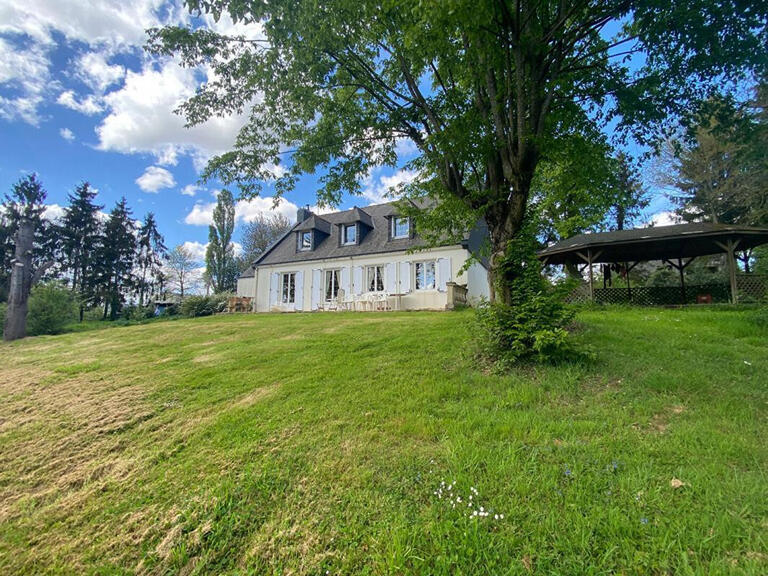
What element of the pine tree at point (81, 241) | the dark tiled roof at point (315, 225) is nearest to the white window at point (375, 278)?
the dark tiled roof at point (315, 225)

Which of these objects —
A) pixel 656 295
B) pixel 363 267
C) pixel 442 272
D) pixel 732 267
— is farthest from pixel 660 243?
pixel 363 267

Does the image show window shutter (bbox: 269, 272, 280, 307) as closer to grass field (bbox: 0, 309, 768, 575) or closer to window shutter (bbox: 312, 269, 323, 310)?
window shutter (bbox: 312, 269, 323, 310)

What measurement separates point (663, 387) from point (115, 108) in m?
13.5

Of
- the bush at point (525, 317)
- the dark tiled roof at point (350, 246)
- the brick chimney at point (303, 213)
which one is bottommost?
the bush at point (525, 317)

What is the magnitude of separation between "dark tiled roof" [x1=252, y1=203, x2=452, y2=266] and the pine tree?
20.6 meters

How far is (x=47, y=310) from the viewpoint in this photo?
48.1 ft

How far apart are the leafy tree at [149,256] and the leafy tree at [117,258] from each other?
1073mm

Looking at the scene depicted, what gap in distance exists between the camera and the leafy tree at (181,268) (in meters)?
→ 34.2

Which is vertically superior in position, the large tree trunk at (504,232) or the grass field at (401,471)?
the large tree trunk at (504,232)

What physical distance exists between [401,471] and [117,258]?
37930mm

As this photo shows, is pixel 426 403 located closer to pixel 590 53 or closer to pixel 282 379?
pixel 282 379

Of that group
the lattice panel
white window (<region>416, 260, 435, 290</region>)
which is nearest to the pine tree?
white window (<region>416, 260, 435, 290</region>)

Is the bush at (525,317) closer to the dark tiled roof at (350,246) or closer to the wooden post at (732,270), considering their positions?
the dark tiled roof at (350,246)

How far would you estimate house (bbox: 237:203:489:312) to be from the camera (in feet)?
46.5
